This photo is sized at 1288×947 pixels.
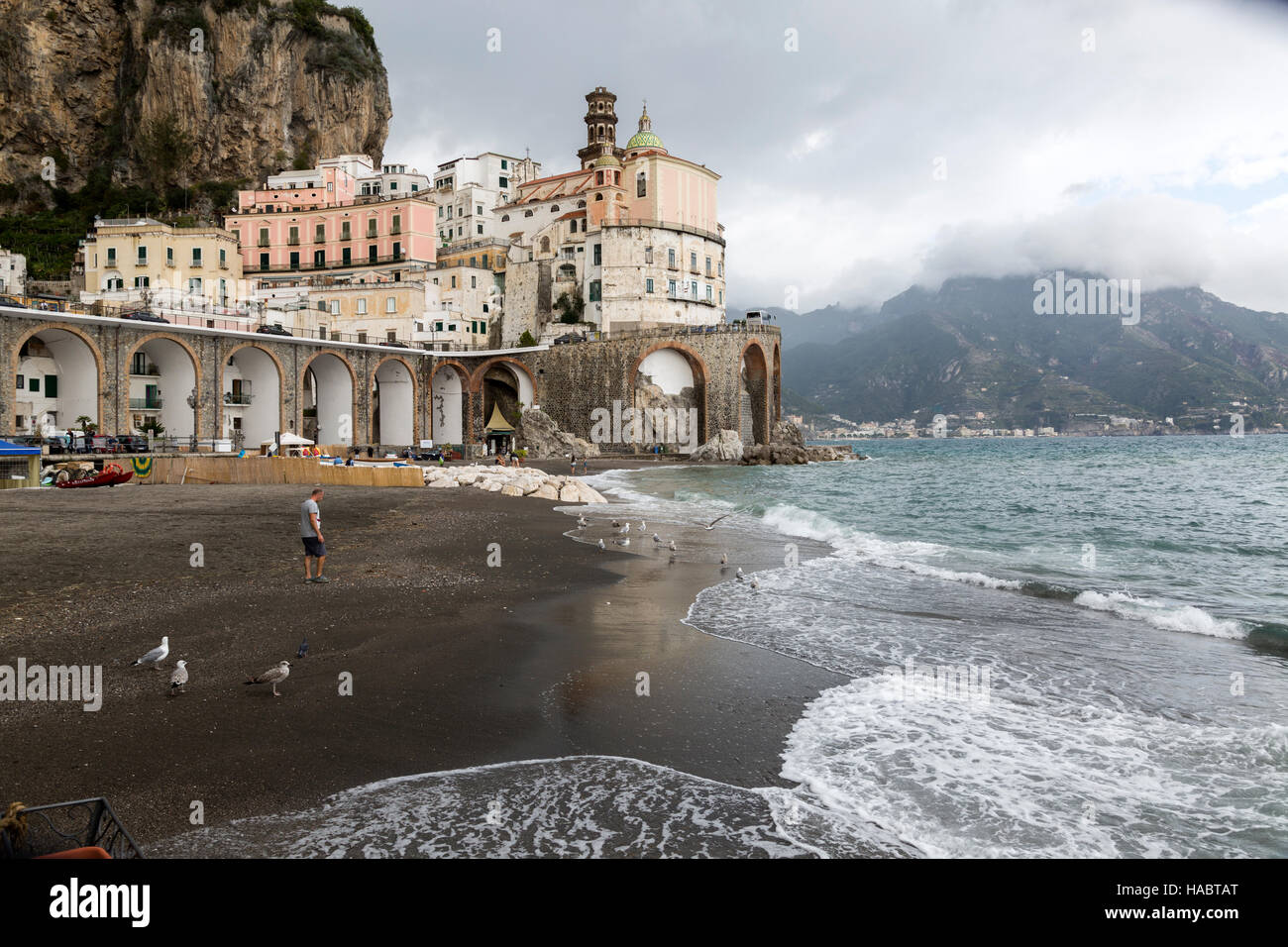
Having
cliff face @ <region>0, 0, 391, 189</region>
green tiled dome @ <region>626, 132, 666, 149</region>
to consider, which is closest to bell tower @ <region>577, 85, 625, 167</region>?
green tiled dome @ <region>626, 132, 666, 149</region>

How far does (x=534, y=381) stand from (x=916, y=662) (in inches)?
2334

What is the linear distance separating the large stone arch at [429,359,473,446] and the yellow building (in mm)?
17020

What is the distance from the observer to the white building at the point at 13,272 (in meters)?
56.0

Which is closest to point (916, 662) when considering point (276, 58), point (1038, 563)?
point (1038, 563)

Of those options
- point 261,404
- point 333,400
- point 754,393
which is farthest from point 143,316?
point 754,393

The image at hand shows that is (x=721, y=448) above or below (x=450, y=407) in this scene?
below

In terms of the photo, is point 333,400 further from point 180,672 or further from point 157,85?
point 180,672

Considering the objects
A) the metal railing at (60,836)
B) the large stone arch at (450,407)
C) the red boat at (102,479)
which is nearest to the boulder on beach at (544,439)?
the large stone arch at (450,407)

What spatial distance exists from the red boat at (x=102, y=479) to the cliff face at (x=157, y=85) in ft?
200

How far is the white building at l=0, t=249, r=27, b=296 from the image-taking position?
5600 centimetres

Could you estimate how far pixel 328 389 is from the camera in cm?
5644

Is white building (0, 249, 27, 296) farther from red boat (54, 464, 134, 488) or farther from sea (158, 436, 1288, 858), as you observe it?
sea (158, 436, 1288, 858)

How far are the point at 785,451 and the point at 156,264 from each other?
179 feet
